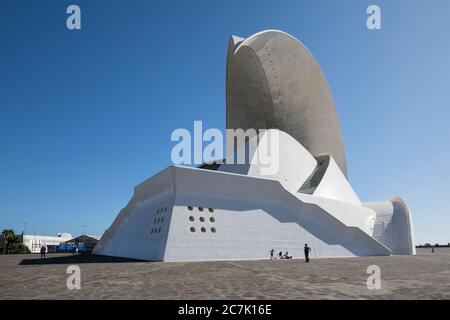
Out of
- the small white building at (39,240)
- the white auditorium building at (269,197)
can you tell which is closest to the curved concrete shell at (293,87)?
the white auditorium building at (269,197)

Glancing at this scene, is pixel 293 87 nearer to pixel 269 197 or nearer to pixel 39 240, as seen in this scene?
pixel 269 197

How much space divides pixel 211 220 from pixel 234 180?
2648 mm

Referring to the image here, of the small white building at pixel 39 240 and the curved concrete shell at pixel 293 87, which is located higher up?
the curved concrete shell at pixel 293 87

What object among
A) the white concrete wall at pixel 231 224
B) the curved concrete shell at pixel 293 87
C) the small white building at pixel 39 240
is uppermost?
the curved concrete shell at pixel 293 87

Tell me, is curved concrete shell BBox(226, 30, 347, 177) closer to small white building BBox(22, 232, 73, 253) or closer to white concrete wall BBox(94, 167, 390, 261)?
white concrete wall BBox(94, 167, 390, 261)

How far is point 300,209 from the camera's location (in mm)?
19766

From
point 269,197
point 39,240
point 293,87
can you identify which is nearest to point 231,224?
point 269,197

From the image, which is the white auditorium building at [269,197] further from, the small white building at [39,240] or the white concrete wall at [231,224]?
the small white building at [39,240]

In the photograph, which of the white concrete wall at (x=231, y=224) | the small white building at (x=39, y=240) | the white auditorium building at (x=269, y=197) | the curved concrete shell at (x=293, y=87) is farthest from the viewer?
the small white building at (x=39, y=240)

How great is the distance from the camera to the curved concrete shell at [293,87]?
31.9m

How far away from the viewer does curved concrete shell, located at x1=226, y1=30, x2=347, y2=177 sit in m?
31.9

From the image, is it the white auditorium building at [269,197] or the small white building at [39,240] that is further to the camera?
the small white building at [39,240]
